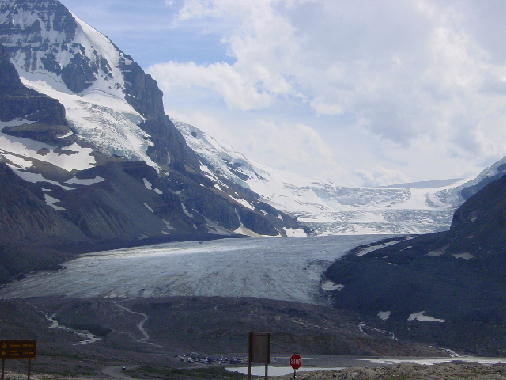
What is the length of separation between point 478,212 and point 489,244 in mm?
26897

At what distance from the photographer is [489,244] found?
155 metres

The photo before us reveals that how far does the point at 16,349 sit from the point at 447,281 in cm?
10161

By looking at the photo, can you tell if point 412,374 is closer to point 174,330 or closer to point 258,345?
point 258,345

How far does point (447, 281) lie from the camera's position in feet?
466

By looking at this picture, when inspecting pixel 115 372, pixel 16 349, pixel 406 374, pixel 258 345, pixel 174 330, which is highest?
pixel 258 345

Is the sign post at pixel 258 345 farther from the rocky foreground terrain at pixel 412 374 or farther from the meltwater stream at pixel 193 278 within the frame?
the meltwater stream at pixel 193 278

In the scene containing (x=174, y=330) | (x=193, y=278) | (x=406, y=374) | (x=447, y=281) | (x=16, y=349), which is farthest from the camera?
(x=193, y=278)

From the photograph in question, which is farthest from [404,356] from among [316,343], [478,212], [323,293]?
[478,212]

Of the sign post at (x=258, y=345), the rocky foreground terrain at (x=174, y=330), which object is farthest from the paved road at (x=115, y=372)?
the sign post at (x=258, y=345)

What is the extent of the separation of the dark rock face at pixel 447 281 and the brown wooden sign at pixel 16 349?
72868 millimetres

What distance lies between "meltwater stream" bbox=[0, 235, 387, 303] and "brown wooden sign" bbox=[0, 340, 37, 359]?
10321 cm

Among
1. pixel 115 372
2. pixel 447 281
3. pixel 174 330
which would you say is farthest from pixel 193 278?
pixel 115 372

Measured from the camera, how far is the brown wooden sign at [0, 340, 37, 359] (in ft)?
168

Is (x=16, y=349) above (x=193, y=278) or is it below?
below
